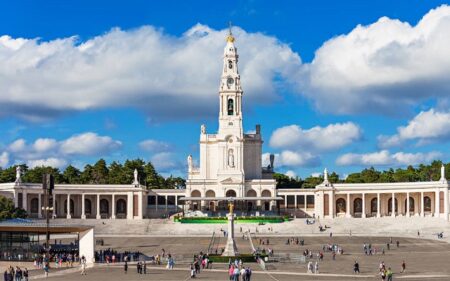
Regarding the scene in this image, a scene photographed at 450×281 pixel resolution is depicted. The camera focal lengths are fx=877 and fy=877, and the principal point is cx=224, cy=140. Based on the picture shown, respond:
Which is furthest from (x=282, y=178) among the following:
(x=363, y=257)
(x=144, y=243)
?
(x=363, y=257)

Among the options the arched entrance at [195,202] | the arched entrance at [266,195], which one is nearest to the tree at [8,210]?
the arched entrance at [195,202]

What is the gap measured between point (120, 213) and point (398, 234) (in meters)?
50.5

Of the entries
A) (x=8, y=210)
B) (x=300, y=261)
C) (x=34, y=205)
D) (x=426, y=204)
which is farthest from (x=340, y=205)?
(x=300, y=261)

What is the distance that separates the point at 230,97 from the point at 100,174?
3071 centimetres

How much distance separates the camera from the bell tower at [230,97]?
474ft

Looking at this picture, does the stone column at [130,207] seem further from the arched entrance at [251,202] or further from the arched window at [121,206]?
the arched entrance at [251,202]

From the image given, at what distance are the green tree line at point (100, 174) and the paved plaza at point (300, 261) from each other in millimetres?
47934

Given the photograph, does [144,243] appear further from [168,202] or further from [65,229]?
[168,202]

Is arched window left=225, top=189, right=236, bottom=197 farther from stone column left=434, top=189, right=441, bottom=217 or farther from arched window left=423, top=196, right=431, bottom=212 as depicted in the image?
stone column left=434, top=189, right=441, bottom=217

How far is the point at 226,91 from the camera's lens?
144875 mm

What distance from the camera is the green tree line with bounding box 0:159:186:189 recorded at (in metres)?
152

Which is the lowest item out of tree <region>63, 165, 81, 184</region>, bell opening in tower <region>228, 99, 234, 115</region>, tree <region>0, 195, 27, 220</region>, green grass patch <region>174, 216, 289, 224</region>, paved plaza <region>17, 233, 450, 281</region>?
paved plaza <region>17, 233, 450, 281</region>

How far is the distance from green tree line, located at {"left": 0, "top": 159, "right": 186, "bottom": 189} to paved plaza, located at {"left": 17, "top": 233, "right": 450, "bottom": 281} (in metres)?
47.9

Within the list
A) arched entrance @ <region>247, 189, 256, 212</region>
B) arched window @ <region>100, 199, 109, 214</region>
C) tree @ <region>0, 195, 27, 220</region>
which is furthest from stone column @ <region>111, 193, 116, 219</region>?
tree @ <region>0, 195, 27, 220</region>
